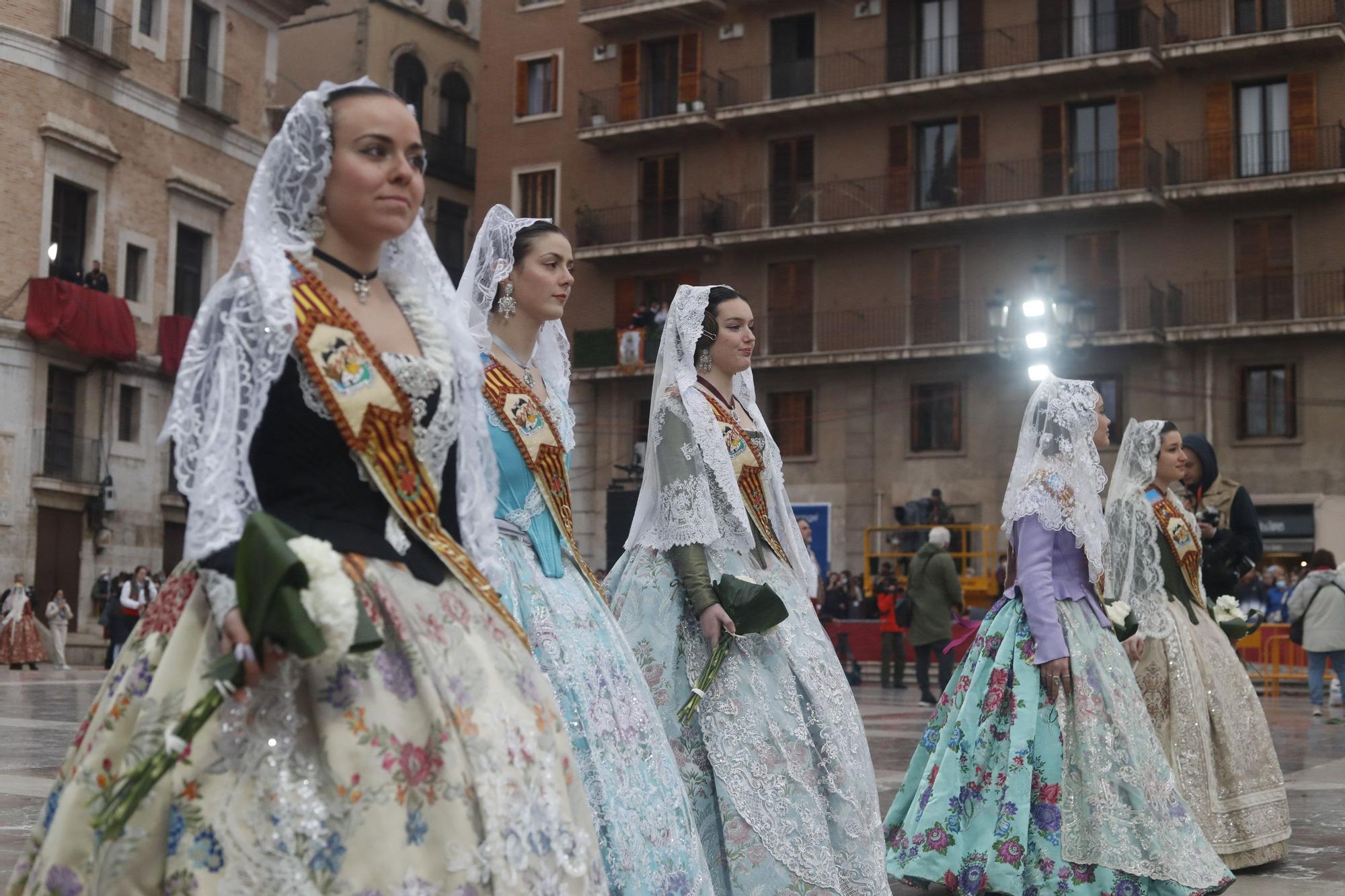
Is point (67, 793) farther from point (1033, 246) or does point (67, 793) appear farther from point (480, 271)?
point (1033, 246)

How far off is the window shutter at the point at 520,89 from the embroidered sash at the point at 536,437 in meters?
34.2

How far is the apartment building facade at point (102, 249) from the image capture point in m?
27.9

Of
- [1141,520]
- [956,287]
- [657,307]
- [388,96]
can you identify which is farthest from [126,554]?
[388,96]

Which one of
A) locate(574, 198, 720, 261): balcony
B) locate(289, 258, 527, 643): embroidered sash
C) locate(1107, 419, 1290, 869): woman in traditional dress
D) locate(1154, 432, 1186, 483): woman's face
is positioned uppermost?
locate(574, 198, 720, 261): balcony

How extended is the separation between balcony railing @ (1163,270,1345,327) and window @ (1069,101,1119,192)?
249cm

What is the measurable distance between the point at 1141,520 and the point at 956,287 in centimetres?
2592

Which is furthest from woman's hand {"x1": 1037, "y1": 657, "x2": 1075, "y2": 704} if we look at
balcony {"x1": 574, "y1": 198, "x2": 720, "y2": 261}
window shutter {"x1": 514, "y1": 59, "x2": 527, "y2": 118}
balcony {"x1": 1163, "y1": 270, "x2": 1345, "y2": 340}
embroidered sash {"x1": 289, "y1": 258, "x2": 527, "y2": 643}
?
window shutter {"x1": 514, "y1": 59, "x2": 527, "y2": 118}

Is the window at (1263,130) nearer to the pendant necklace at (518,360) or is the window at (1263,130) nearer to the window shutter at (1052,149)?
the window shutter at (1052,149)

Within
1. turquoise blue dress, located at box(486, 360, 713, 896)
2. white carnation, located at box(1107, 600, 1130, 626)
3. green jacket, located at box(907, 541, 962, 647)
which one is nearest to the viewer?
turquoise blue dress, located at box(486, 360, 713, 896)

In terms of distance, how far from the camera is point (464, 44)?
41.3 metres

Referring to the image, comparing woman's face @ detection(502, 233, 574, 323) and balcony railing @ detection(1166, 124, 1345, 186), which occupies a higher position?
balcony railing @ detection(1166, 124, 1345, 186)

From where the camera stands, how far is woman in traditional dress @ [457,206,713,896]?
4195mm

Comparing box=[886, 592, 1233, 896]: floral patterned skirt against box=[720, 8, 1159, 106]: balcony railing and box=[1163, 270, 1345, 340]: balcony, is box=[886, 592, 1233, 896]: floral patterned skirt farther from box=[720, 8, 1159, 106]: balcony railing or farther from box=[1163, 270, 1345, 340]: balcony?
box=[720, 8, 1159, 106]: balcony railing

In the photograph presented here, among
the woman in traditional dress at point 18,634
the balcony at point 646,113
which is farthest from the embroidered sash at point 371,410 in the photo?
the balcony at point 646,113
